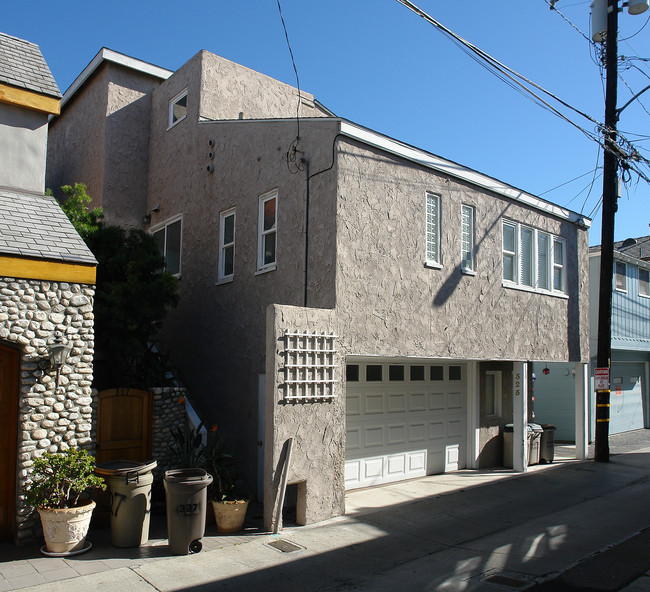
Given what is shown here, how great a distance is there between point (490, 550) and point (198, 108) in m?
10.8

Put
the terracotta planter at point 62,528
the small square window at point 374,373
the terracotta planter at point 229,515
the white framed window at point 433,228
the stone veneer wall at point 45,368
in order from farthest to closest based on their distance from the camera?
the small square window at point 374,373, the white framed window at point 433,228, the terracotta planter at point 229,515, the stone veneer wall at point 45,368, the terracotta planter at point 62,528

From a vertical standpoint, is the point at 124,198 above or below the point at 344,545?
above

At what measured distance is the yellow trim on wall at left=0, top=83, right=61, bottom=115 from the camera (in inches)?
363

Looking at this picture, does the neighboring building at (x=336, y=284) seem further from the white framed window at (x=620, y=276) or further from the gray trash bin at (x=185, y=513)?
the white framed window at (x=620, y=276)

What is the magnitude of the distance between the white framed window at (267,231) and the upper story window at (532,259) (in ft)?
16.8

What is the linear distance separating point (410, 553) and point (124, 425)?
507 centimetres

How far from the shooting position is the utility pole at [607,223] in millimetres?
14180

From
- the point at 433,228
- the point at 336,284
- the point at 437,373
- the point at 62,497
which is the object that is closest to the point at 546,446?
the point at 437,373

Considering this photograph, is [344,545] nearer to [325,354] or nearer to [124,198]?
[325,354]

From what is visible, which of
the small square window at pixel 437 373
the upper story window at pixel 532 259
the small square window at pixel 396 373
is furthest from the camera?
the upper story window at pixel 532 259

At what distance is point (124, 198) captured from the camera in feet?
Result: 49.4

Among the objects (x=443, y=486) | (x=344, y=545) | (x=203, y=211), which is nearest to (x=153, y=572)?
(x=344, y=545)

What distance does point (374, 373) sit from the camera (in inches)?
452

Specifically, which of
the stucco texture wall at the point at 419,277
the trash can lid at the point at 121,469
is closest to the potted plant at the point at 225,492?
the trash can lid at the point at 121,469
